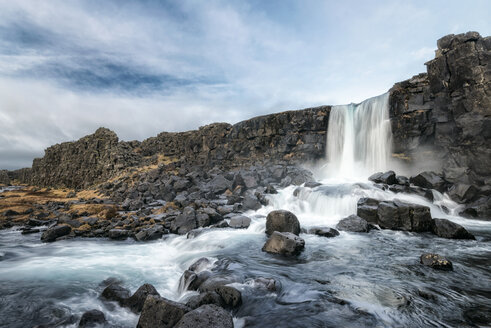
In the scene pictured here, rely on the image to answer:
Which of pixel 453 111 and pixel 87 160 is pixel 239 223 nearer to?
pixel 453 111

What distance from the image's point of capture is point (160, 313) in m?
4.45

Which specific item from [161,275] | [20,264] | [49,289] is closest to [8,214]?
[20,264]

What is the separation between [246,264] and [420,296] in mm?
5115

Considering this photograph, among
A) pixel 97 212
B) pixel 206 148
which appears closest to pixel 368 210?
pixel 97 212

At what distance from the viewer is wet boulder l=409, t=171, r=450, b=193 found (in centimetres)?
1819

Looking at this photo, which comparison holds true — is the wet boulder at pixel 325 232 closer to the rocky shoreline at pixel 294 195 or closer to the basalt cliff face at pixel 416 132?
the rocky shoreline at pixel 294 195

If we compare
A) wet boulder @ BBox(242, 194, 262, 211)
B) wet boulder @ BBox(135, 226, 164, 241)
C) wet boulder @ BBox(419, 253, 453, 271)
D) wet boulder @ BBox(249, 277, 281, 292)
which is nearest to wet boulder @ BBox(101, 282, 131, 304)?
wet boulder @ BBox(249, 277, 281, 292)

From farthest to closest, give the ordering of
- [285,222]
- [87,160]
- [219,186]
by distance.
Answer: [87,160] < [219,186] < [285,222]

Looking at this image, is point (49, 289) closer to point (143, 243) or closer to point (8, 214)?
point (143, 243)

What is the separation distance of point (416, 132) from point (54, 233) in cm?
3043

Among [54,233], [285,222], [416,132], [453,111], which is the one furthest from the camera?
[416,132]

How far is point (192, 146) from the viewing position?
48781mm

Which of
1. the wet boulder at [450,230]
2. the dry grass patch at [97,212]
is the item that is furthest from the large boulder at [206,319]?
the dry grass patch at [97,212]

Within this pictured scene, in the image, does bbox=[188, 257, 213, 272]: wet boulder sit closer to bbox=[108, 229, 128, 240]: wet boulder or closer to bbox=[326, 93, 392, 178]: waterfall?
bbox=[108, 229, 128, 240]: wet boulder
